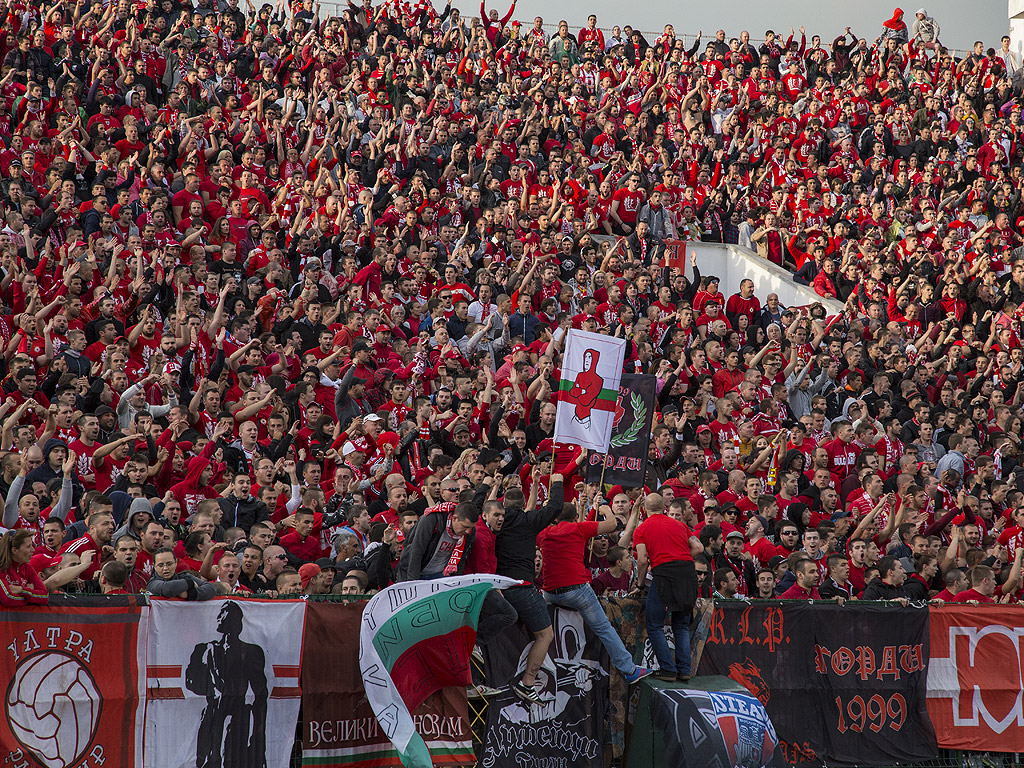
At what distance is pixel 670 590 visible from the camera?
10070 millimetres

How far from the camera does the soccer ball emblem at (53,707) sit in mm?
7910

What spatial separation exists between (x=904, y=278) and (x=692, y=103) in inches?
262

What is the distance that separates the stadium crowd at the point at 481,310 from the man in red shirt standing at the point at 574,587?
33 millimetres

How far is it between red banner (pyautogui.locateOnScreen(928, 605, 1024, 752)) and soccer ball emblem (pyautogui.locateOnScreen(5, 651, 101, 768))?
705 cm

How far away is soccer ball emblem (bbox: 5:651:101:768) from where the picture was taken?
7910 millimetres

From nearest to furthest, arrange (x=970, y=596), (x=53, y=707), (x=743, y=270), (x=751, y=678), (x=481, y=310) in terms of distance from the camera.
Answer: (x=53, y=707)
(x=751, y=678)
(x=970, y=596)
(x=481, y=310)
(x=743, y=270)

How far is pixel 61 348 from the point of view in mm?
13398

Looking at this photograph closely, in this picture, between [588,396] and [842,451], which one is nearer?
[588,396]

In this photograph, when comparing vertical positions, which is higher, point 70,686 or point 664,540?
point 664,540

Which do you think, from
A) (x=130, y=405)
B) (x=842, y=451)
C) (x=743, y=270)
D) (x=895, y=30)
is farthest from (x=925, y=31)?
(x=130, y=405)

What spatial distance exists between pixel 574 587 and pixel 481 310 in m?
7.79

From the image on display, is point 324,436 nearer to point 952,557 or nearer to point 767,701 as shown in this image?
point 767,701

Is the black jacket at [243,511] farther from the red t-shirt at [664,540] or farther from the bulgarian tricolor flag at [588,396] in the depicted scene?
the red t-shirt at [664,540]

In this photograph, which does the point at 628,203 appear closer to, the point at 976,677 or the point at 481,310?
the point at 481,310
